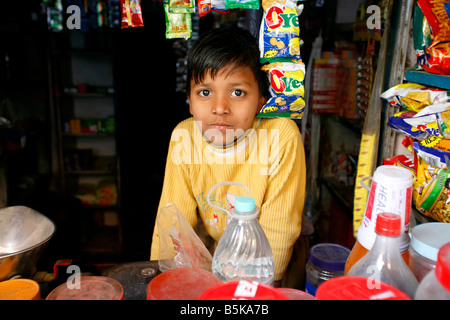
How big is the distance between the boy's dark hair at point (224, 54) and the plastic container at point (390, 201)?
0.66 meters

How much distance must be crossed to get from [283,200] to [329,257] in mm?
259

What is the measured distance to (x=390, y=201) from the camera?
28.0 inches

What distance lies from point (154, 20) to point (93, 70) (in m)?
0.87

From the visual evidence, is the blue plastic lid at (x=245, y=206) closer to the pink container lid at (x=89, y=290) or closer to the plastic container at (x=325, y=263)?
the pink container lid at (x=89, y=290)

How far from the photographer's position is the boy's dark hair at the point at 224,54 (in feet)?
3.99

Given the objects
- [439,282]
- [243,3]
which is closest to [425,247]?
[439,282]

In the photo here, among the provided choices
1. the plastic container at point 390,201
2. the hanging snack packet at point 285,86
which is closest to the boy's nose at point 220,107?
the hanging snack packet at point 285,86

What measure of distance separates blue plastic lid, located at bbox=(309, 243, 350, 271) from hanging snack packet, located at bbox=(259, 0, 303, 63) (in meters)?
0.72

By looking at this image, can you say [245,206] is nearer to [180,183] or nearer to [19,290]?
[19,290]

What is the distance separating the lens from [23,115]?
10.9 feet

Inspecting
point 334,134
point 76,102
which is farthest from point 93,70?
point 334,134
